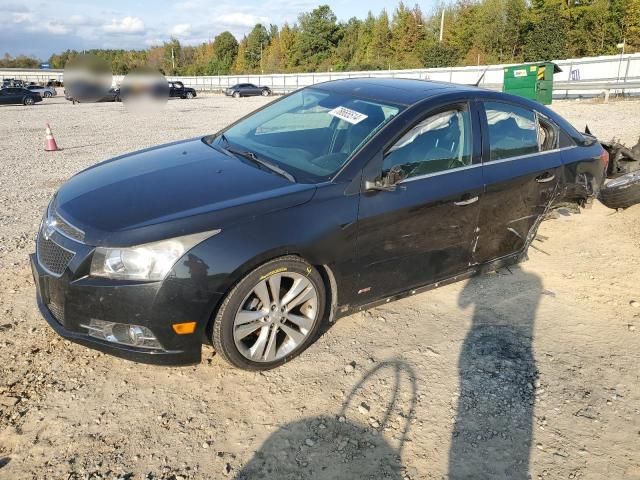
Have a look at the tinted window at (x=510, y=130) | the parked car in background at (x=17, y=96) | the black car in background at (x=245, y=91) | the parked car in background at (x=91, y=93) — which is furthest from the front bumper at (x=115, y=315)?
the black car in background at (x=245, y=91)

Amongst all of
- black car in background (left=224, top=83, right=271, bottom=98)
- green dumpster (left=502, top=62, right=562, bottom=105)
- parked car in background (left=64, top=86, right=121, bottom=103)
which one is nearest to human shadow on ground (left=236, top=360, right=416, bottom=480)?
parked car in background (left=64, top=86, right=121, bottom=103)

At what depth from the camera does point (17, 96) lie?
31.8m

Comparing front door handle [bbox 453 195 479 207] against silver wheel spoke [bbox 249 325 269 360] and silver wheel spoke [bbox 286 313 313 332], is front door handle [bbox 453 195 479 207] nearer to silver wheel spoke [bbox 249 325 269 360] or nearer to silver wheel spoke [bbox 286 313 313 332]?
silver wheel spoke [bbox 286 313 313 332]

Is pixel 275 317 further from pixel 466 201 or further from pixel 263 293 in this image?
pixel 466 201

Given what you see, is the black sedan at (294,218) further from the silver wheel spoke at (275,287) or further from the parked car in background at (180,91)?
the parked car in background at (180,91)

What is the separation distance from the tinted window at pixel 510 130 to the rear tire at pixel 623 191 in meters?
1.98

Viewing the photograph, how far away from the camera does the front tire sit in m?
2.84

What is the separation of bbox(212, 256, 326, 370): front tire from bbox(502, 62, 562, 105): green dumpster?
20.9 metres

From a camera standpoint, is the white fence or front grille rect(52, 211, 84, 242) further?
the white fence

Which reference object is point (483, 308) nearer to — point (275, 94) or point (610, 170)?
point (610, 170)

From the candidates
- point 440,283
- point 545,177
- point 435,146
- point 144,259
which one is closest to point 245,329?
point 144,259

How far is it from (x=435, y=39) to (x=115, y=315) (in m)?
66.5

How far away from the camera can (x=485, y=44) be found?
53.9 m

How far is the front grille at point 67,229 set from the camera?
2793 mm
